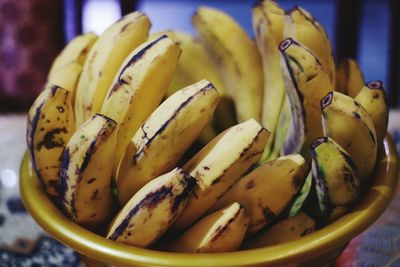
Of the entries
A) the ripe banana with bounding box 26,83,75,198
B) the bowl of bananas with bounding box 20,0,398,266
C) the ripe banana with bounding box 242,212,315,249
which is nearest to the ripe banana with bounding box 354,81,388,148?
the bowl of bananas with bounding box 20,0,398,266

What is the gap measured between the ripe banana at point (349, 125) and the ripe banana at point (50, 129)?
188mm

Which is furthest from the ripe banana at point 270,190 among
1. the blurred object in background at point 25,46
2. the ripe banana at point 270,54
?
the blurred object in background at point 25,46

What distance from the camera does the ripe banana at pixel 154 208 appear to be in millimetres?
397

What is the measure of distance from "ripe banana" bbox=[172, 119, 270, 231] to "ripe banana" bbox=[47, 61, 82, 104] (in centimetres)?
14

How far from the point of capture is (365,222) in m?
0.42

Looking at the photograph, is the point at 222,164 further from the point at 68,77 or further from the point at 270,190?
the point at 68,77

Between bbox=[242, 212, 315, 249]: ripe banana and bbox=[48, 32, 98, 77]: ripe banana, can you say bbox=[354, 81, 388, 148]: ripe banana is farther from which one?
bbox=[48, 32, 98, 77]: ripe banana

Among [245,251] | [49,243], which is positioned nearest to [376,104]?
[245,251]

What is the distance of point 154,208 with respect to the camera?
0.40 meters

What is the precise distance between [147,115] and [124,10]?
1.03 meters

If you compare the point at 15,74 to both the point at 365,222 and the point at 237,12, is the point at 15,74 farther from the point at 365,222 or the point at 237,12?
the point at 237,12

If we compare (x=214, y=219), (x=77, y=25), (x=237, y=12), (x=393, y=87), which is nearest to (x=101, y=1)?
(x=237, y=12)

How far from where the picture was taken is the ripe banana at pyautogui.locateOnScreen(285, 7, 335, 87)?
0.49 m

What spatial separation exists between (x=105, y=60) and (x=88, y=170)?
12cm
